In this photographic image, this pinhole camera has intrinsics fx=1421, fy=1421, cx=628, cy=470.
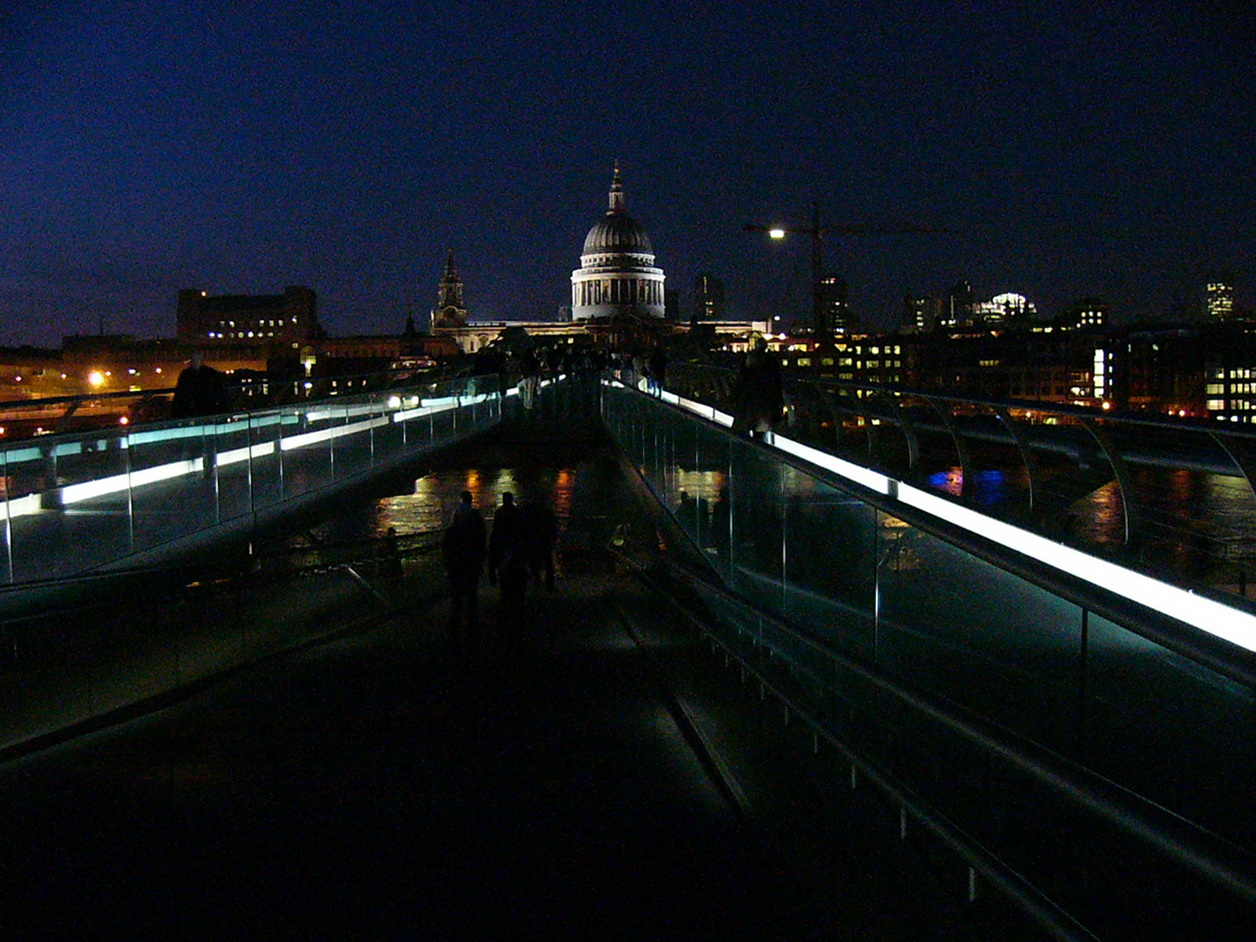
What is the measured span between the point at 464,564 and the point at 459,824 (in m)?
5.47

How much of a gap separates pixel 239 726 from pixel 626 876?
11.7 ft

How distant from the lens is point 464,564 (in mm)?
11492

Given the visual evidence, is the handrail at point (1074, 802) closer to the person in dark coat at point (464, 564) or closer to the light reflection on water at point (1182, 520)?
the light reflection on water at point (1182, 520)

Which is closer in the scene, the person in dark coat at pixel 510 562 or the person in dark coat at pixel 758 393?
A: the person in dark coat at pixel 510 562

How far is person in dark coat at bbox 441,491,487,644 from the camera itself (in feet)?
37.1

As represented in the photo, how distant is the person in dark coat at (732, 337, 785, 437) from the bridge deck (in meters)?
4.56

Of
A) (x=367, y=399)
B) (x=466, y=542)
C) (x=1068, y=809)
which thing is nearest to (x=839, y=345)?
(x=367, y=399)

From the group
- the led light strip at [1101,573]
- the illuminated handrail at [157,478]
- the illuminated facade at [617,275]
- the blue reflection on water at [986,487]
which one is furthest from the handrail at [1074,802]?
the illuminated facade at [617,275]

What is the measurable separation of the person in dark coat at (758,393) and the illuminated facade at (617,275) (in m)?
173

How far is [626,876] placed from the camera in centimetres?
534

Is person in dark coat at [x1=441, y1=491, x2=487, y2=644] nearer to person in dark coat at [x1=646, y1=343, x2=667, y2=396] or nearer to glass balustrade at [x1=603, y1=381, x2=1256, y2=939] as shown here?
glass balustrade at [x1=603, y1=381, x2=1256, y2=939]

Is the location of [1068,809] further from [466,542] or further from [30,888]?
[466,542]

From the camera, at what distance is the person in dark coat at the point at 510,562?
1104 cm

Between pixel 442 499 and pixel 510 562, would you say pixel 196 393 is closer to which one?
pixel 510 562
